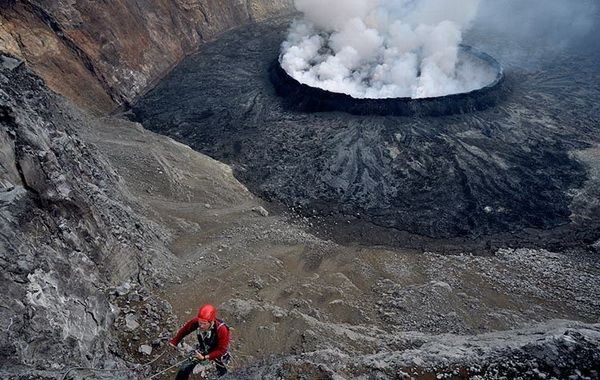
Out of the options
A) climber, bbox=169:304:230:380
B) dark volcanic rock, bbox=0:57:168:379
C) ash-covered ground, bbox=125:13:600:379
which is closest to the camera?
dark volcanic rock, bbox=0:57:168:379

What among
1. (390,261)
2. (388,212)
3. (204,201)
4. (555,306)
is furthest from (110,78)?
(555,306)

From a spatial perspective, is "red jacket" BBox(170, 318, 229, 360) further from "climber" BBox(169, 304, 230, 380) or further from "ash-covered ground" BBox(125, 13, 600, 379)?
"ash-covered ground" BBox(125, 13, 600, 379)

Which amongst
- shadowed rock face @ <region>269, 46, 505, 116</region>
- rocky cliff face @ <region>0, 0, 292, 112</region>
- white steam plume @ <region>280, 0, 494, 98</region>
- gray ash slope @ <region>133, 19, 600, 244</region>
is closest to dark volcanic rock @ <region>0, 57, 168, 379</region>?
gray ash slope @ <region>133, 19, 600, 244</region>

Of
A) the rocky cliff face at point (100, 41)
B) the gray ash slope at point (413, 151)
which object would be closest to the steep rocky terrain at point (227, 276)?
the rocky cliff face at point (100, 41)

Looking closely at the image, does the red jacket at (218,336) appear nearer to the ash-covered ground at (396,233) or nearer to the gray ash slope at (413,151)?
the ash-covered ground at (396,233)

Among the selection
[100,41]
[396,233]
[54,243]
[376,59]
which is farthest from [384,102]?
[54,243]

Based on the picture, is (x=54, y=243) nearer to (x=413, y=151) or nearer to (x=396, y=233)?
(x=396, y=233)

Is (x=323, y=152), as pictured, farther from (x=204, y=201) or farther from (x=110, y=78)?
(x=110, y=78)
